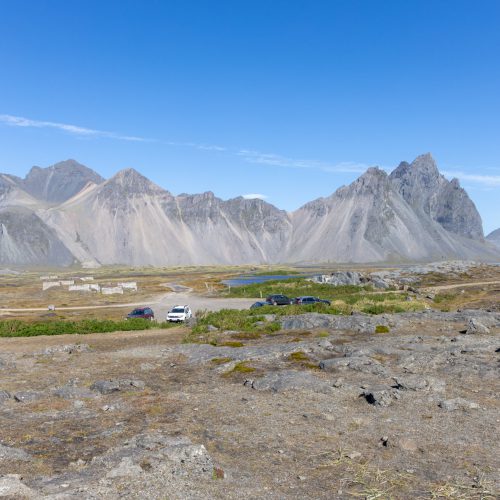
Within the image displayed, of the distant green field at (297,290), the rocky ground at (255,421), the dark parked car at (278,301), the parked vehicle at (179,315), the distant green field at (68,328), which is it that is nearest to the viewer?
the rocky ground at (255,421)

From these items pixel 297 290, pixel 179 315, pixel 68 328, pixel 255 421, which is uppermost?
pixel 255 421

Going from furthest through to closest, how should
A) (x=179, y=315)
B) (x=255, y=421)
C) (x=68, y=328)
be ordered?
1. (x=179, y=315)
2. (x=68, y=328)
3. (x=255, y=421)

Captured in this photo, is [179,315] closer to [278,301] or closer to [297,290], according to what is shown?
[278,301]

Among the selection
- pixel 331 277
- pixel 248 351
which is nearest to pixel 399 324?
pixel 248 351

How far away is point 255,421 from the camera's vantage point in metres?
18.1

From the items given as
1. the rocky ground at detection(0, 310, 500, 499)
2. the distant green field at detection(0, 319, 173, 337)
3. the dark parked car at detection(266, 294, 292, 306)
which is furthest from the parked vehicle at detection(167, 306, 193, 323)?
the rocky ground at detection(0, 310, 500, 499)

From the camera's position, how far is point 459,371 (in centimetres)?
2509

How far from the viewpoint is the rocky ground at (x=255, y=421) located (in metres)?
12.8

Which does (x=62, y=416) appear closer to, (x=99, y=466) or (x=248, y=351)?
(x=99, y=466)

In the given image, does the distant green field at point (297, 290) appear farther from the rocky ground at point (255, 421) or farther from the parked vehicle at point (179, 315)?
the rocky ground at point (255, 421)

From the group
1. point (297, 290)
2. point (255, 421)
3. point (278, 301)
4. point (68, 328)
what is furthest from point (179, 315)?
point (297, 290)

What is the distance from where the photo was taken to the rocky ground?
12773 millimetres

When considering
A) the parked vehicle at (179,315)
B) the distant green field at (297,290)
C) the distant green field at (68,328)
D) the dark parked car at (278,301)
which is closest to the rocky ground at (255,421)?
the distant green field at (68,328)

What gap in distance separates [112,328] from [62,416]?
28942 millimetres
